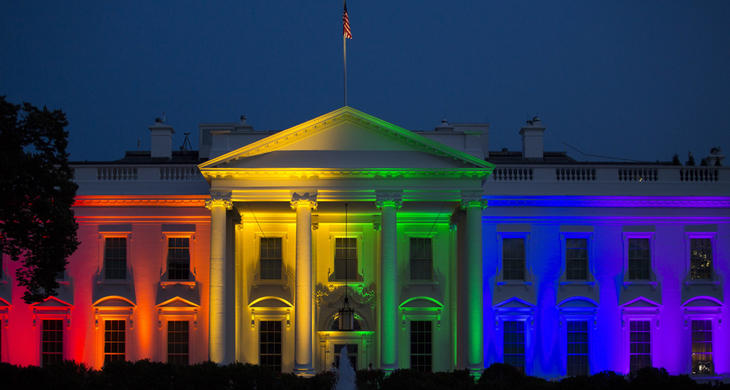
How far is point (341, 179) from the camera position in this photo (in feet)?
101

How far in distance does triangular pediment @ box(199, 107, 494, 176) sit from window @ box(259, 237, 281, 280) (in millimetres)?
5437

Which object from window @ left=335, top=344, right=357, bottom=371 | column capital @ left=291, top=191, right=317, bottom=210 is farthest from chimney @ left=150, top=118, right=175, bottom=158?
window @ left=335, top=344, right=357, bottom=371

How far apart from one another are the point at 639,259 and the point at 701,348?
4.49 m

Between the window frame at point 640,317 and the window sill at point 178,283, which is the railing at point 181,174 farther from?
Answer: the window frame at point 640,317

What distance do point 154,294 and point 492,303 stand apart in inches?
559

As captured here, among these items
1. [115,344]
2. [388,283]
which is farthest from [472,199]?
[115,344]

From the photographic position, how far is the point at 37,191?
1078 inches

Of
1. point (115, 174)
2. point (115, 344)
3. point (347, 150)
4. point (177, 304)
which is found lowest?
A: point (115, 344)

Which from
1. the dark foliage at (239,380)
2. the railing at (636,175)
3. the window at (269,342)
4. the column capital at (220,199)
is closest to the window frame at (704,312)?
the railing at (636,175)

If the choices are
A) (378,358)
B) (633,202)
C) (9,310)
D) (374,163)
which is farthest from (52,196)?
(633,202)

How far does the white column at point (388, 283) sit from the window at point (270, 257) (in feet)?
19.9

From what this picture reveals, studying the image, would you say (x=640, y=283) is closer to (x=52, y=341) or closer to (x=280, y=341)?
(x=280, y=341)

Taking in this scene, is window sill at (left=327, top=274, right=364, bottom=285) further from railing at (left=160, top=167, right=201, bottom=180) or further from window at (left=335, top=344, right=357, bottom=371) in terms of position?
railing at (left=160, top=167, right=201, bottom=180)

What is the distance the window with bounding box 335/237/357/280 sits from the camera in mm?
35375
